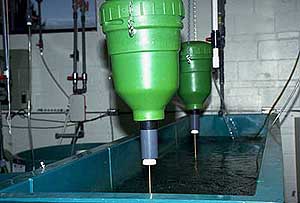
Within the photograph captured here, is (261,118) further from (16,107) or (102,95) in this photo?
(16,107)

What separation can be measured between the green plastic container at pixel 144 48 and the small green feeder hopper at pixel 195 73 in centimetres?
74

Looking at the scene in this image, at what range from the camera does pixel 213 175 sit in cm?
139

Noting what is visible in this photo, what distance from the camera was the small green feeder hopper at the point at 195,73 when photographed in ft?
5.43

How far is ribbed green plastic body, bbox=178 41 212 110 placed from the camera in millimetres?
1657

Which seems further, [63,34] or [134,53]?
[63,34]

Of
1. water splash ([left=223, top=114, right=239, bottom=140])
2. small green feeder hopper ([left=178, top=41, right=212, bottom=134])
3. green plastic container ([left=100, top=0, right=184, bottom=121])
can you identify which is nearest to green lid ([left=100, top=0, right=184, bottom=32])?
green plastic container ([left=100, top=0, right=184, bottom=121])

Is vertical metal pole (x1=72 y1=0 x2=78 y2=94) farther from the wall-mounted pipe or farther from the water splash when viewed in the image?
the wall-mounted pipe

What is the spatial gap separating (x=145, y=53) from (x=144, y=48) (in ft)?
0.04

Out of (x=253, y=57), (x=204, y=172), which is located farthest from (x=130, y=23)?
(x=253, y=57)

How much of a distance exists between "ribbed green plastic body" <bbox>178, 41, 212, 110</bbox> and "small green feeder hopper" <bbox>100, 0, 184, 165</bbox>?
0.75m

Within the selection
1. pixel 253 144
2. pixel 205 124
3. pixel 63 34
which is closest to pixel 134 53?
pixel 253 144

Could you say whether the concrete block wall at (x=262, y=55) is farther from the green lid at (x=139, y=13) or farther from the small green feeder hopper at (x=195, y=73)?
the green lid at (x=139, y=13)

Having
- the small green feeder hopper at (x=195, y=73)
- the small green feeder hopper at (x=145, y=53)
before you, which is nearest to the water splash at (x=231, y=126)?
the small green feeder hopper at (x=195, y=73)

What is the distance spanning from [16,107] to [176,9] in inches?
118
